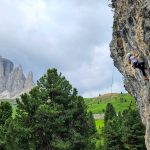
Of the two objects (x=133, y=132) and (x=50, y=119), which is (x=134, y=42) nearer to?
(x=50, y=119)

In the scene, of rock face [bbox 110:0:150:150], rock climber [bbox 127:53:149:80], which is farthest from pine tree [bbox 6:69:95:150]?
rock climber [bbox 127:53:149:80]

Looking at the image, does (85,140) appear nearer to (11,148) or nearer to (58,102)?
(58,102)

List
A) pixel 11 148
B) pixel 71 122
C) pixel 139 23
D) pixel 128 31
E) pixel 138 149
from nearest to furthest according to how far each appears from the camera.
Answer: pixel 139 23 < pixel 128 31 < pixel 11 148 < pixel 71 122 < pixel 138 149

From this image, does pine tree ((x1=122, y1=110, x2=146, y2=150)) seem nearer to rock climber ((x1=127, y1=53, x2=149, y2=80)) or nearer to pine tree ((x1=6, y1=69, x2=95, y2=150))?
pine tree ((x1=6, y1=69, x2=95, y2=150))

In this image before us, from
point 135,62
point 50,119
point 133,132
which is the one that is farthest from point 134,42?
point 133,132

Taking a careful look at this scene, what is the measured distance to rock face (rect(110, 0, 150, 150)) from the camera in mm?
28188

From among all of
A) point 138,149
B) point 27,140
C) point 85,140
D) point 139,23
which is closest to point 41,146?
point 27,140

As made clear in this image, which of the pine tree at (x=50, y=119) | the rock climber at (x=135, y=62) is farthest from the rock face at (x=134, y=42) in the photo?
the pine tree at (x=50, y=119)

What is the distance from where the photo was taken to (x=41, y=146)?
185 ft

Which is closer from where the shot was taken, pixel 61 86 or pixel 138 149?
pixel 61 86

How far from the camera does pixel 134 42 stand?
31.7m

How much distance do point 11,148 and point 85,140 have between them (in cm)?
975

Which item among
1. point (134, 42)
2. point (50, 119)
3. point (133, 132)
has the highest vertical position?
point (134, 42)

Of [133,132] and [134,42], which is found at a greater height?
[134,42]
